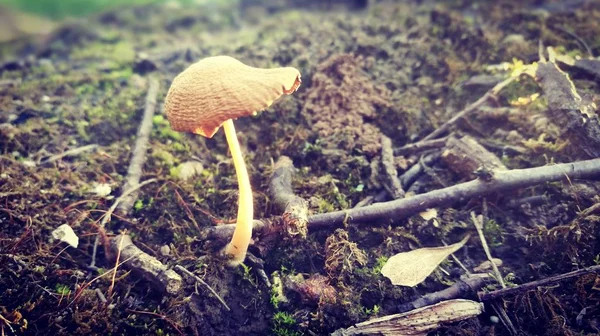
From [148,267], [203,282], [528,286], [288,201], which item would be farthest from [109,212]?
[528,286]

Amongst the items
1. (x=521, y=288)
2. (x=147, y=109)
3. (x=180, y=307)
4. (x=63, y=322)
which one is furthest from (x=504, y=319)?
(x=147, y=109)

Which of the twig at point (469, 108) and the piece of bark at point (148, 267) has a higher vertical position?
the twig at point (469, 108)

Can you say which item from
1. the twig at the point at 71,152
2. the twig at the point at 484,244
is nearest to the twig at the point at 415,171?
the twig at the point at 484,244

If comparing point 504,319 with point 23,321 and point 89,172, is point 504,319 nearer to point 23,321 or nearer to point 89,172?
point 23,321

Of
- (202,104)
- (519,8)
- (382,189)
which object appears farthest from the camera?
(519,8)

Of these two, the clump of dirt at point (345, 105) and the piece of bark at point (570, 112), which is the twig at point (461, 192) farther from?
the clump of dirt at point (345, 105)

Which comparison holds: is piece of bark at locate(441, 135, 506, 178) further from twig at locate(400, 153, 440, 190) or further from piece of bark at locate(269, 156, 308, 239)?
piece of bark at locate(269, 156, 308, 239)
